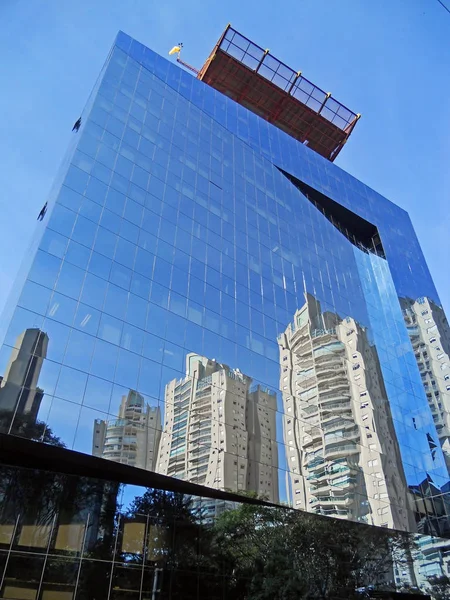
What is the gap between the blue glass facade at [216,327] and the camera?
2056cm

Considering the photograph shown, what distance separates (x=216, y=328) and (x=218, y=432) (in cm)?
631

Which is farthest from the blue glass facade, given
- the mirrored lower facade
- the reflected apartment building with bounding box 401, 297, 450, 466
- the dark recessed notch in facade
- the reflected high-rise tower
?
the mirrored lower facade

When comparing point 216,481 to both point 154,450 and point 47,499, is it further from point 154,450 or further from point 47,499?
point 47,499

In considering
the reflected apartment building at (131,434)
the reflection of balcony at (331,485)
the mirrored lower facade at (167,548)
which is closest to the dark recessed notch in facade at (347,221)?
the reflection of balcony at (331,485)

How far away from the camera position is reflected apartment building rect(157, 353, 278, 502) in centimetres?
2172

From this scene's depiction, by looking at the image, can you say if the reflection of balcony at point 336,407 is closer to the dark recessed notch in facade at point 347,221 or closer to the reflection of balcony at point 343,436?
the reflection of balcony at point 343,436

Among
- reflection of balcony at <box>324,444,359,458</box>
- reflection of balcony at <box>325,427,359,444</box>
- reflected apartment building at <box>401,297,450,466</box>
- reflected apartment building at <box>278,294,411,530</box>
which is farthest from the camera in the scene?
reflected apartment building at <box>401,297,450,466</box>

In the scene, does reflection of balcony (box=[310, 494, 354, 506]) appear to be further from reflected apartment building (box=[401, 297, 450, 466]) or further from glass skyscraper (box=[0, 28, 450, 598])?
Result: reflected apartment building (box=[401, 297, 450, 466])

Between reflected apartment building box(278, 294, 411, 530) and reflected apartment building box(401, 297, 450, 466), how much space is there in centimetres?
603

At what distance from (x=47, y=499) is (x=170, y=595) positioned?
718 cm

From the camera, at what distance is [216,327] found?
27.1 m

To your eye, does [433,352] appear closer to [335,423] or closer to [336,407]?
[336,407]

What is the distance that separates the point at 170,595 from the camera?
21.0m

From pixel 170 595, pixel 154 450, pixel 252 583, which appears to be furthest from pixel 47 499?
pixel 252 583
